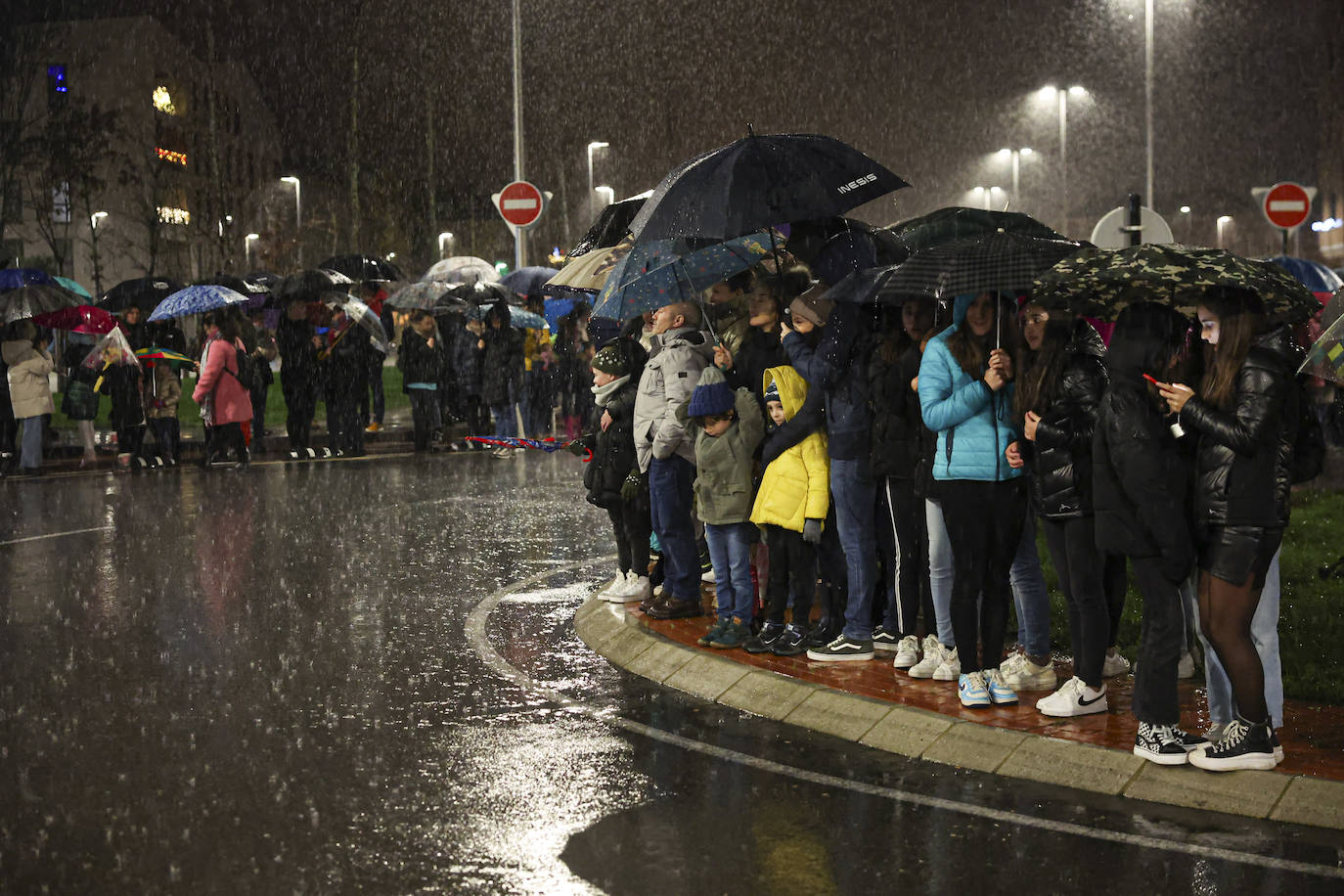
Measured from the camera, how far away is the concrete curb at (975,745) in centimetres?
586

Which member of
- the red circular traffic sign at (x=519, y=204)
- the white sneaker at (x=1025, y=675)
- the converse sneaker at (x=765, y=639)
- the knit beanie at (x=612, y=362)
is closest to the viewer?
the white sneaker at (x=1025, y=675)

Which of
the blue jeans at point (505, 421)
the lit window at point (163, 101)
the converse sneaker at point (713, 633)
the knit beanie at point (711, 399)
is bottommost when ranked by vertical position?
the converse sneaker at point (713, 633)

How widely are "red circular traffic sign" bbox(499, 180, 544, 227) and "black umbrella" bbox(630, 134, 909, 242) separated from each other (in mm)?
16593

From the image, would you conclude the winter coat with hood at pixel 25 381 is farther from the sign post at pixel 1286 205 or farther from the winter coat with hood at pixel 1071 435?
the sign post at pixel 1286 205

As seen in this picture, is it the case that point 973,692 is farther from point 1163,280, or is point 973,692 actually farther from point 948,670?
point 1163,280

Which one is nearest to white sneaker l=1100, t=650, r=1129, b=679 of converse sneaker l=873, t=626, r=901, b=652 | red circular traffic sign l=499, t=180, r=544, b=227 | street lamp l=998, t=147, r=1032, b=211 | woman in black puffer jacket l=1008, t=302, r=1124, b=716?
woman in black puffer jacket l=1008, t=302, r=1124, b=716

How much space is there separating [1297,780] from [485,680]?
158 inches

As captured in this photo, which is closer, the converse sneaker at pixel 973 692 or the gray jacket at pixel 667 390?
the converse sneaker at pixel 973 692

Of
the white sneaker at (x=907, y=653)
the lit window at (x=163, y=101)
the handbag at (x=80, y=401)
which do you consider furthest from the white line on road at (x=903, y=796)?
the lit window at (x=163, y=101)

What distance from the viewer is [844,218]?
953 centimetres

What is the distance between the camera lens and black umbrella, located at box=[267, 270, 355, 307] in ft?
70.4

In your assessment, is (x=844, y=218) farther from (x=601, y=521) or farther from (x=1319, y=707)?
(x=601, y=521)

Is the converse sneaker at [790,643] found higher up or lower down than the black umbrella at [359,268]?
lower down

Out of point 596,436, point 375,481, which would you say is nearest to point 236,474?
A: point 375,481
